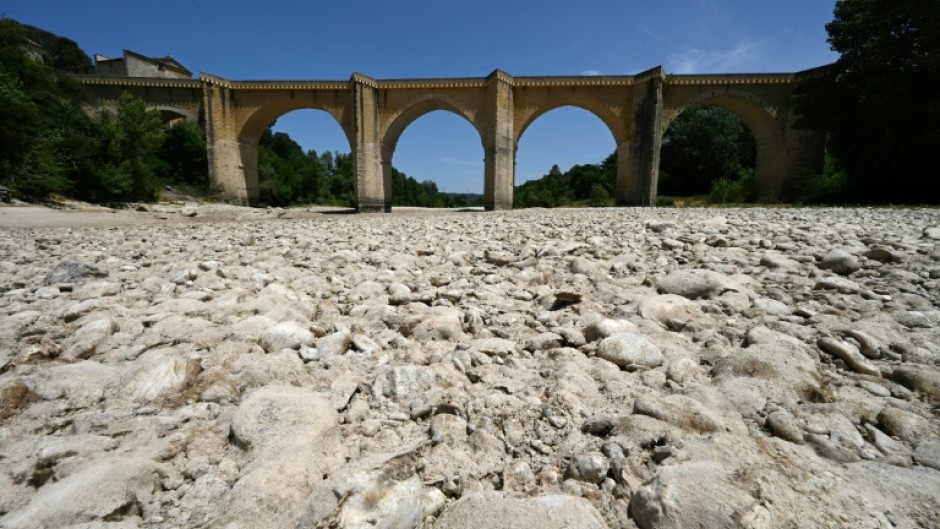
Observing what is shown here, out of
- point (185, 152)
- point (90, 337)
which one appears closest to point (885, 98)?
point (90, 337)

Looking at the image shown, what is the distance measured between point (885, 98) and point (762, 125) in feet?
14.2

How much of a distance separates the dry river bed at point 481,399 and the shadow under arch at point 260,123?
15257 millimetres

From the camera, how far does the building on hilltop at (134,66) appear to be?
27328 millimetres

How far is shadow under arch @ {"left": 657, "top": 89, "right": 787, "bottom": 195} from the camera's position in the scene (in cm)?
1510

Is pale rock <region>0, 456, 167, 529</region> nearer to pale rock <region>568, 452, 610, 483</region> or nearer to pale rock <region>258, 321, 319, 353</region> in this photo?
pale rock <region>258, 321, 319, 353</region>

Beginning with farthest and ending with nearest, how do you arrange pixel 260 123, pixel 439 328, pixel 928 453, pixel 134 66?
1. pixel 134 66
2. pixel 260 123
3. pixel 439 328
4. pixel 928 453

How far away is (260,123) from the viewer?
17047mm

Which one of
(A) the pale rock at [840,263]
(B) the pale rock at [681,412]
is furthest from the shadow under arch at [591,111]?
(B) the pale rock at [681,412]

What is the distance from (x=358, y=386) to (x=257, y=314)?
981mm

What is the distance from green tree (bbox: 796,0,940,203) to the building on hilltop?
3742 centimetres

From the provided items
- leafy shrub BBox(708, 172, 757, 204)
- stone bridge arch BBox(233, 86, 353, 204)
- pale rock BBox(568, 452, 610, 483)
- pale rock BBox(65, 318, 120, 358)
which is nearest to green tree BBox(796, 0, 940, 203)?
leafy shrub BBox(708, 172, 757, 204)

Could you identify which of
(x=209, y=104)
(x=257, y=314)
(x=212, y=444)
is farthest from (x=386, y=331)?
(x=209, y=104)

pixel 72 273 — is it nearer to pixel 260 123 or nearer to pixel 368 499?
pixel 368 499

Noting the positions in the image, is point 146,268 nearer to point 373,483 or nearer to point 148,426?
point 148,426
